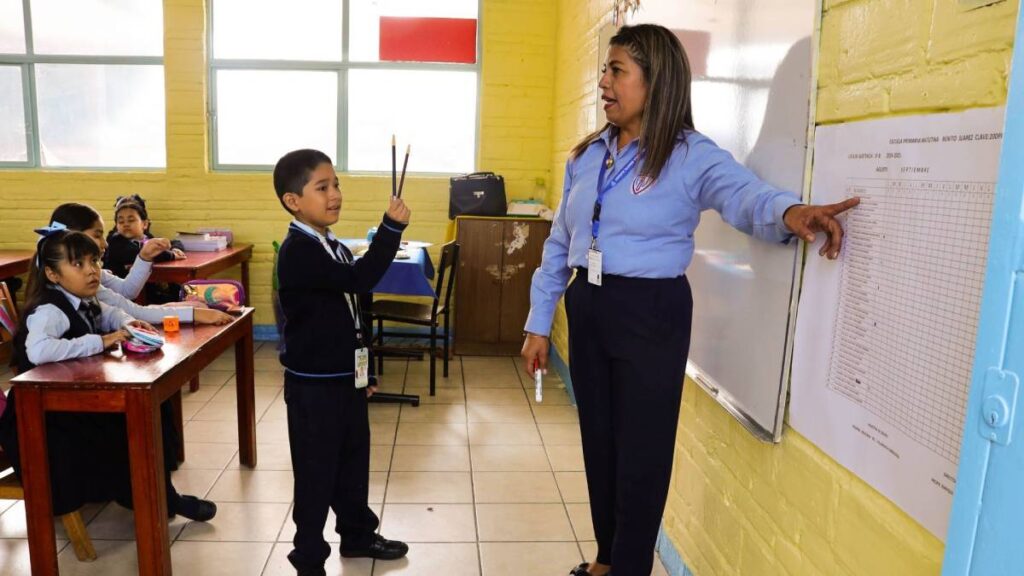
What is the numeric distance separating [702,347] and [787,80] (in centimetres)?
79

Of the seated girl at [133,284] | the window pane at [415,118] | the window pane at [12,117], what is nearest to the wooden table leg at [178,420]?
the seated girl at [133,284]

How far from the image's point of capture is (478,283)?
484 cm

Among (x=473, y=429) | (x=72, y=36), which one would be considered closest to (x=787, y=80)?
(x=473, y=429)

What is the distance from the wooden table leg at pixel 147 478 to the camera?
1.94 metres

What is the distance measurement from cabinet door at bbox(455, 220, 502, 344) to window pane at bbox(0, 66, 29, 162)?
10.9 ft

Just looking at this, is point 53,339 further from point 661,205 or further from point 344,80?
point 344,80

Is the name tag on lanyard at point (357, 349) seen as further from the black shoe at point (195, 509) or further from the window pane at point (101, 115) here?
the window pane at point (101, 115)

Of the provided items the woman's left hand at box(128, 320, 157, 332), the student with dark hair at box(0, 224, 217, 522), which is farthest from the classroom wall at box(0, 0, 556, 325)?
the student with dark hair at box(0, 224, 217, 522)

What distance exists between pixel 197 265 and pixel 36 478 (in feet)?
7.55

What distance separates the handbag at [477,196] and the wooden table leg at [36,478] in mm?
3299

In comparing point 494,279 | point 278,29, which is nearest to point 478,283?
point 494,279

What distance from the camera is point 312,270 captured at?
6.45 feet

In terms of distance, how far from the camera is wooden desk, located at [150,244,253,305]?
4055 millimetres

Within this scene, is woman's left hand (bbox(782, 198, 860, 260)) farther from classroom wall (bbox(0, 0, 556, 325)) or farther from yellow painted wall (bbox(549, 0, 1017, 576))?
classroom wall (bbox(0, 0, 556, 325))
